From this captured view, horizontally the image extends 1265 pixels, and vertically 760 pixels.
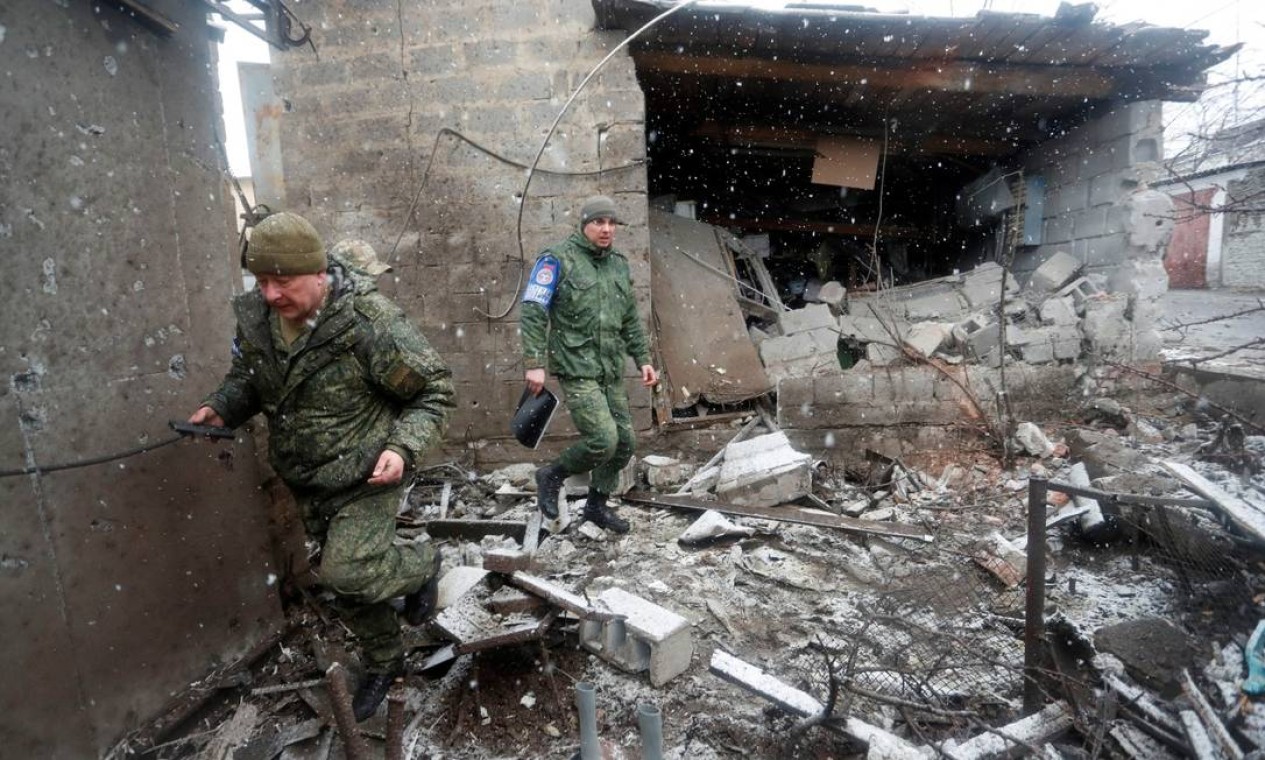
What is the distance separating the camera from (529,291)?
3.48 m

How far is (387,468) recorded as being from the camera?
208cm

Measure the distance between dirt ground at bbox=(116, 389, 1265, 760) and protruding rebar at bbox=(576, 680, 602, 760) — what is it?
41 cm

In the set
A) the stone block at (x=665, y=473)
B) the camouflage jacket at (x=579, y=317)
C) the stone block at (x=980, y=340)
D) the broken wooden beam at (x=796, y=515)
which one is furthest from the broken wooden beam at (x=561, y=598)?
the stone block at (x=980, y=340)

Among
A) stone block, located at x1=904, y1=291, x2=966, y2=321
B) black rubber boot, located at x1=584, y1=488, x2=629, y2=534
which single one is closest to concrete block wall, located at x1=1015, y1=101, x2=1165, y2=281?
stone block, located at x1=904, y1=291, x2=966, y2=321

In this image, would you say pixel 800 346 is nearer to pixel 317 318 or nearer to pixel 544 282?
pixel 544 282

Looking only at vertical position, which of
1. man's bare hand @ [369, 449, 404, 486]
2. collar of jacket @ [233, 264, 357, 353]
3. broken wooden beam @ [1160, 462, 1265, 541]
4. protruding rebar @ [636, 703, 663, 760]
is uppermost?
collar of jacket @ [233, 264, 357, 353]

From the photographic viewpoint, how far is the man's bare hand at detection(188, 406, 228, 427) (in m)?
2.16

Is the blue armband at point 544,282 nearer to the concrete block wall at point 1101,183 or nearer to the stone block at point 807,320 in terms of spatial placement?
the stone block at point 807,320

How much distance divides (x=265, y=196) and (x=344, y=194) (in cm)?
76

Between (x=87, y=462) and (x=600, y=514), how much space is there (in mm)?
2535

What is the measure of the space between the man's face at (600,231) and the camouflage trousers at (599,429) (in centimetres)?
84

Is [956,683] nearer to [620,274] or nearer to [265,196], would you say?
[620,274]

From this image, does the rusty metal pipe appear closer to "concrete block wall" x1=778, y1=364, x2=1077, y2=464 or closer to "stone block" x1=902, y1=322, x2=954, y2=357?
"concrete block wall" x1=778, y1=364, x2=1077, y2=464

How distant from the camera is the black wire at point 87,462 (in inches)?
72.8
